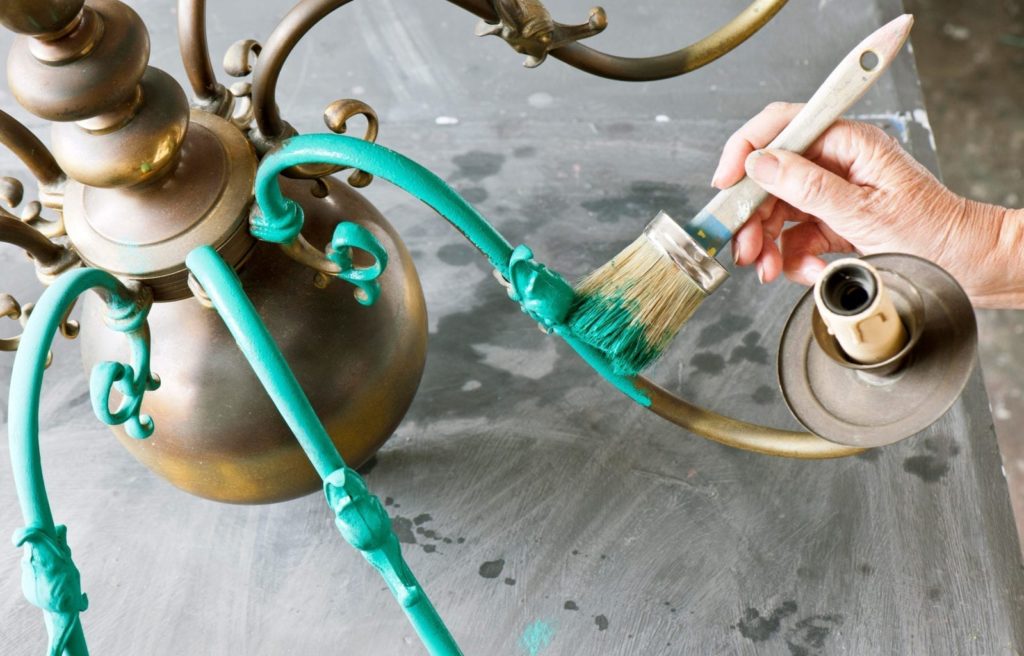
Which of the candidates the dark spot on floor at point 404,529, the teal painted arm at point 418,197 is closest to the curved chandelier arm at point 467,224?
the teal painted arm at point 418,197

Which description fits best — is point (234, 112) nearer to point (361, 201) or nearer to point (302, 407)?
point (361, 201)

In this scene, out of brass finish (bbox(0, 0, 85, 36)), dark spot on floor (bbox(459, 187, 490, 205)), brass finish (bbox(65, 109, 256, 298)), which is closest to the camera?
brass finish (bbox(0, 0, 85, 36))

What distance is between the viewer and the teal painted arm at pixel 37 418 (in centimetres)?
42

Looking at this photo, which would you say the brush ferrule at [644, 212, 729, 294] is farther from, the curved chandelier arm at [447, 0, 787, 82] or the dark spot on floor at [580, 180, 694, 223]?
the dark spot on floor at [580, 180, 694, 223]

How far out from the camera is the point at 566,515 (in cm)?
76

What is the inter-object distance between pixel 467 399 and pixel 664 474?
0.18m

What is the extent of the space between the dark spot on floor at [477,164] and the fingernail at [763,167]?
40 cm

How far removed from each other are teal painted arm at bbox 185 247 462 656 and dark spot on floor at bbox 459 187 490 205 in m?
0.51

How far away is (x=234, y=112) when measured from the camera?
60 cm

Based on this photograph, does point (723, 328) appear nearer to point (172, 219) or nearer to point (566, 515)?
point (566, 515)

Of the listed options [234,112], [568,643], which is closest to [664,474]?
[568,643]

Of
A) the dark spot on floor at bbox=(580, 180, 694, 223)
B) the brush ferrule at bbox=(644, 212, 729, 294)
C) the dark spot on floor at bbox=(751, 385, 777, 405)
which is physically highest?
the brush ferrule at bbox=(644, 212, 729, 294)

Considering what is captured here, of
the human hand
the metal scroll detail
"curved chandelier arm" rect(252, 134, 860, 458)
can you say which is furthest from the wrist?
the metal scroll detail

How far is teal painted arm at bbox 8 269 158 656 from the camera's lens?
16.6 inches
